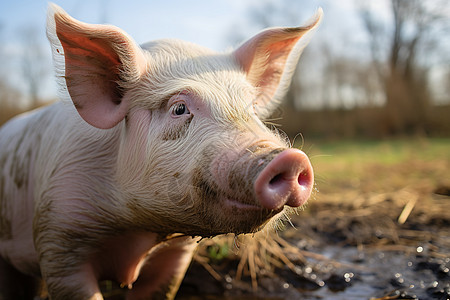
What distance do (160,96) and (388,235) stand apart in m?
2.57

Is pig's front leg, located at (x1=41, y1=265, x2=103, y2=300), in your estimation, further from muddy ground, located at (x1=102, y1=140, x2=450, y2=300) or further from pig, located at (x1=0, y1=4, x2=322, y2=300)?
muddy ground, located at (x1=102, y1=140, x2=450, y2=300)

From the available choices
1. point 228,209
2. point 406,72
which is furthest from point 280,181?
point 406,72

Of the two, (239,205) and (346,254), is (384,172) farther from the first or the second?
(239,205)

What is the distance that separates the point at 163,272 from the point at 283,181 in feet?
4.23

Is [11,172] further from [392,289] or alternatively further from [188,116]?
[392,289]

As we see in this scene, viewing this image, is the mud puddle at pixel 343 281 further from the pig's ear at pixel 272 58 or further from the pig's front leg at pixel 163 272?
the pig's ear at pixel 272 58

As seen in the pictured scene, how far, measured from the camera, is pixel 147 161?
1746 mm

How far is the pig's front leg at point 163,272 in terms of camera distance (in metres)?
2.30

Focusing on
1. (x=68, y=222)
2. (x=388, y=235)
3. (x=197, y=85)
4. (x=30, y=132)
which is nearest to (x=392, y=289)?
(x=388, y=235)

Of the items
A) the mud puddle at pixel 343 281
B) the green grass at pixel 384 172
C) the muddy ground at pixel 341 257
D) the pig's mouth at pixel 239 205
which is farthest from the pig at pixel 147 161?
the green grass at pixel 384 172

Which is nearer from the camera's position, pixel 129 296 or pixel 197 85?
pixel 197 85

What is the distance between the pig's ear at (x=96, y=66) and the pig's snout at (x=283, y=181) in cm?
87

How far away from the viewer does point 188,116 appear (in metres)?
1.69

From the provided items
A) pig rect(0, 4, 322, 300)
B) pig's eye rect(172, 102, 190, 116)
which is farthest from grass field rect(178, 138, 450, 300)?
pig's eye rect(172, 102, 190, 116)
